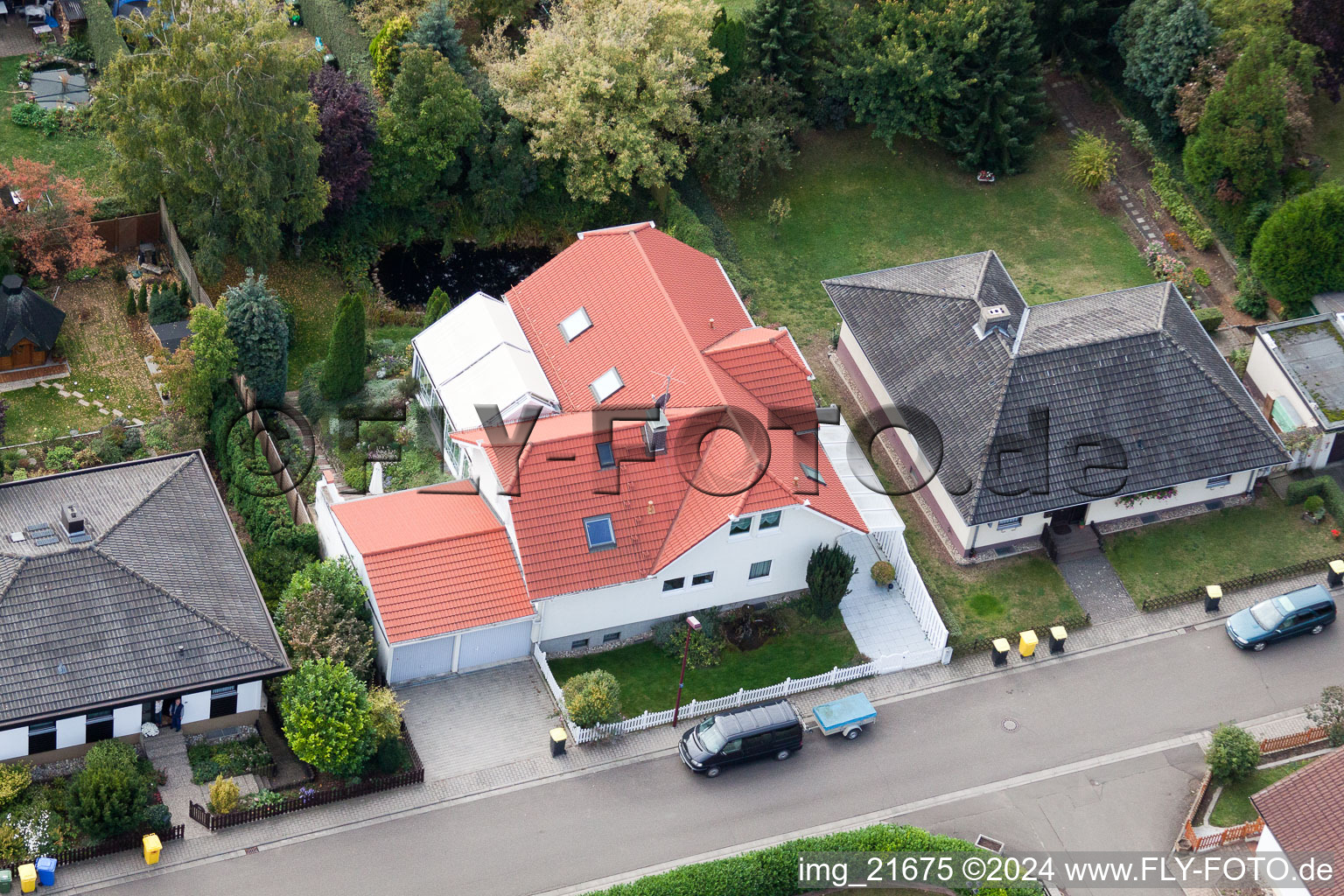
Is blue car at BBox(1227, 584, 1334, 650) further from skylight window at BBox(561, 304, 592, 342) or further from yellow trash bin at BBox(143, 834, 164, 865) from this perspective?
yellow trash bin at BBox(143, 834, 164, 865)

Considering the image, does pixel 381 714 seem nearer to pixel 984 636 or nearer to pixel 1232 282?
pixel 984 636

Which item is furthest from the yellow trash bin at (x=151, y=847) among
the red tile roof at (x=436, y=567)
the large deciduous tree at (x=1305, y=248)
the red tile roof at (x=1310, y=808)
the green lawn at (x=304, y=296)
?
the large deciduous tree at (x=1305, y=248)

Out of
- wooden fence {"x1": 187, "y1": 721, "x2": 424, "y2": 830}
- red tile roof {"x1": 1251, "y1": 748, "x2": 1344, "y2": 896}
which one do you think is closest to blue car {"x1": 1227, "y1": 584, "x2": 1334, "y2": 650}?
red tile roof {"x1": 1251, "y1": 748, "x2": 1344, "y2": 896}

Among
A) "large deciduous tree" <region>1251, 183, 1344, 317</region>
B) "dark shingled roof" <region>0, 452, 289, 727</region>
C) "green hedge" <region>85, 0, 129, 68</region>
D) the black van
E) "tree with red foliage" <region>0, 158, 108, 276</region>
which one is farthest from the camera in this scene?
"green hedge" <region>85, 0, 129, 68</region>

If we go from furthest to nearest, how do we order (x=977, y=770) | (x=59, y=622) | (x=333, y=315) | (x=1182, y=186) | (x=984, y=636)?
(x=1182, y=186)
(x=333, y=315)
(x=984, y=636)
(x=977, y=770)
(x=59, y=622)

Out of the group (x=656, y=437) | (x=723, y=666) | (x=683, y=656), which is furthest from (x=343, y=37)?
(x=723, y=666)

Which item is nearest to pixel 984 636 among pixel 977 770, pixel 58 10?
pixel 977 770
